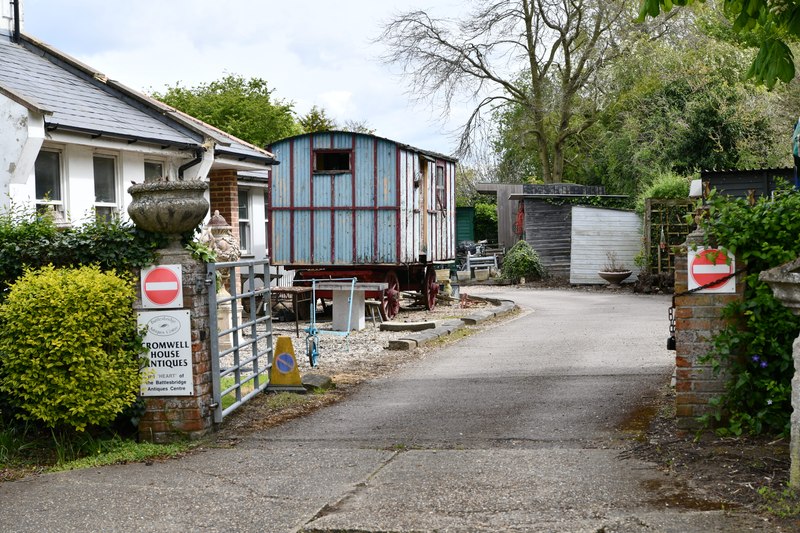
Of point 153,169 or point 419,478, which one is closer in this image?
point 419,478

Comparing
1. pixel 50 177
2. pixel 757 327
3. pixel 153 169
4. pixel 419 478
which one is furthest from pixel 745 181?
pixel 419 478

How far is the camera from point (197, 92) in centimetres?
4475

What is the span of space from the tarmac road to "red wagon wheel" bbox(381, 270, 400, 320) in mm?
9033

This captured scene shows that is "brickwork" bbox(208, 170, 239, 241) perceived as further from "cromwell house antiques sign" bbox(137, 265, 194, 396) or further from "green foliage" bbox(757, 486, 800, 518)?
"green foliage" bbox(757, 486, 800, 518)

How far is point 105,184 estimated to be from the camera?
49.1 ft

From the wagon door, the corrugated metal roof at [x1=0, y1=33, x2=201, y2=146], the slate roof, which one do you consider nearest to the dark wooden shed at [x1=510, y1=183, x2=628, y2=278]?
the wagon door

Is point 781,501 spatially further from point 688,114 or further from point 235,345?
point 688,114

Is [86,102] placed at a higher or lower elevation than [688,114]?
lower

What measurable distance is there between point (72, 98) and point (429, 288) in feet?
32.5

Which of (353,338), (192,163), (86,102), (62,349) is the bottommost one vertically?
(353,338)

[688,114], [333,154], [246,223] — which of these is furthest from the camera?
[688,114]

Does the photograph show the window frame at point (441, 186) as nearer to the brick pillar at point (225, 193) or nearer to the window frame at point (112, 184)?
the brick pillar at point (225, 193)

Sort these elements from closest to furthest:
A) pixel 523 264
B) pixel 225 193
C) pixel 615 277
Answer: pixel 225 193
pixel 615 277
pixel 523 264

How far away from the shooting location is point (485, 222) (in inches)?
1693
